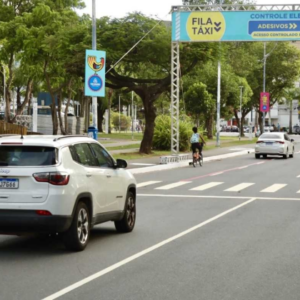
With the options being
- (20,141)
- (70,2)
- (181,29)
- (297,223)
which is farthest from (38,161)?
(70,2)

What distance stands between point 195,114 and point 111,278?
57105 mm

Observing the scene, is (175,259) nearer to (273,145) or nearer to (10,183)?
(10,183)

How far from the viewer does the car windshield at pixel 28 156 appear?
9.34m

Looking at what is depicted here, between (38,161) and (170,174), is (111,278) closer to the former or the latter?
(38,161)

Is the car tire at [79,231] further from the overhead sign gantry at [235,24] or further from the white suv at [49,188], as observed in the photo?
the overhead sign gantry at [235,24]

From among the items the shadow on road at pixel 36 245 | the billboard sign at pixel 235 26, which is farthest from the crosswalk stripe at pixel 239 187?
the billboard sign at pixel 235 26

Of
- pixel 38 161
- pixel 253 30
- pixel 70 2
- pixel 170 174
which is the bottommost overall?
pixel 170 174

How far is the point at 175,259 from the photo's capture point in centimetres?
918

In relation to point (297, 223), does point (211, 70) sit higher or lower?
higher

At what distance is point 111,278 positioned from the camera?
7.89 metres

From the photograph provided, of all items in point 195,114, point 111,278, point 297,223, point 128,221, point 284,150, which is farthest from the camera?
point 195,114

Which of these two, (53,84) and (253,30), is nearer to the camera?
(253,30)

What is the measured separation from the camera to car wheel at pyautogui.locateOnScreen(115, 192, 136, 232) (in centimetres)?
1153

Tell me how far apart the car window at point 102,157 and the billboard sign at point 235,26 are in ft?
70.6
